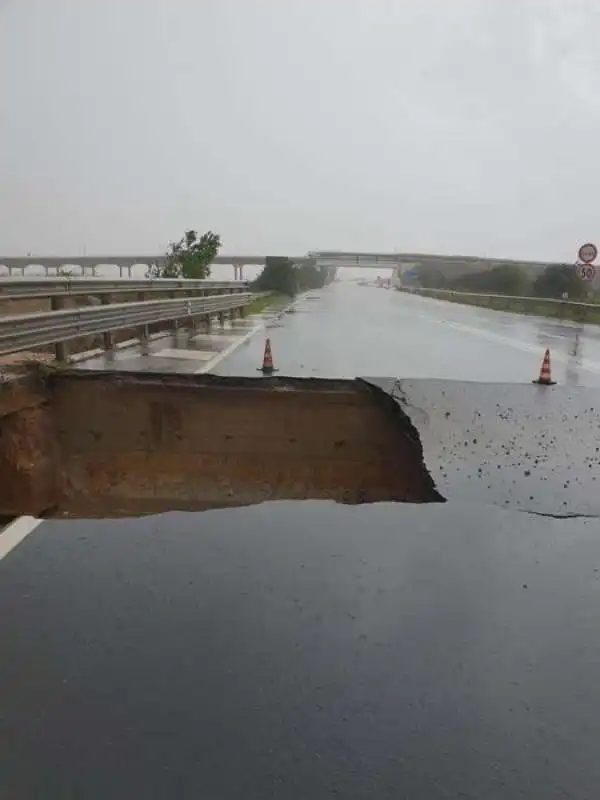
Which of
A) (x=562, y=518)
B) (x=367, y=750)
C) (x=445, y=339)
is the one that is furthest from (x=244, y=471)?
(x=445, y=339)

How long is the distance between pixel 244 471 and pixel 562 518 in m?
3.99

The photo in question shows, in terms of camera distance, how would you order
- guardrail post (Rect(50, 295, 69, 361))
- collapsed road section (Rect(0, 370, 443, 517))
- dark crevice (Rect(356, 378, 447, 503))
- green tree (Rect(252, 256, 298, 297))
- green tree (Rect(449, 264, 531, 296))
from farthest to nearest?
green tree (Rect(252, 256, 298, 297)), green tree (Rect(449, 264, 531, 296)), guardrail post (Rect(50, 295, 69, 361)), collapsed road section (Rect(0, 370, 443, 517)), dark crevice (Rect(356, 378, 447, 503))

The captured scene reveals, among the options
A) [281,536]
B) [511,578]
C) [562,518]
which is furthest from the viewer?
[562,518]

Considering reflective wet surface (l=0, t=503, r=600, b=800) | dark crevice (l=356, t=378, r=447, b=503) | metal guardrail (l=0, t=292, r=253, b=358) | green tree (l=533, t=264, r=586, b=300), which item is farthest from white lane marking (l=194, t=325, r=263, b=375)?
green tree (l=533, t=264, r=586, b=300)

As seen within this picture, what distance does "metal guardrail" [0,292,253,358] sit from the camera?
7262 millimetres

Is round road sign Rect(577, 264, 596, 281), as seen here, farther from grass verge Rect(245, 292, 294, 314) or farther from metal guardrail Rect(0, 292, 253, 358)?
metal guardrail Rect(0, 292, 253, 358)

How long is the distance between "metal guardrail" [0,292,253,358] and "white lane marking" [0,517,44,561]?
9.15 feet

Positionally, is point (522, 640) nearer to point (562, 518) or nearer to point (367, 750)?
point (367, 750)

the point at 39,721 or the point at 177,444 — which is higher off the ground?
the point at 39,721

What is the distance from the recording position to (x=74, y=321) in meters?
9.15

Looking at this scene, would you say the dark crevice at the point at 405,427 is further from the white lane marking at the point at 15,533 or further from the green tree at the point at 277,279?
the green tree at the point at 277,279

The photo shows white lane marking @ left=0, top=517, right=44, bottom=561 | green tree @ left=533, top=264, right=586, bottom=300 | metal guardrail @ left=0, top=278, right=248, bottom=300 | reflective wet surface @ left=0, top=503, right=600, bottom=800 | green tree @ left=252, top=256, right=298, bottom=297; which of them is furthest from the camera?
green tree @ left=252, top=256, right=298, bottom=297

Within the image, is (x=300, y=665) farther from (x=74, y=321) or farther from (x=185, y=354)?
(x=185, y=354)

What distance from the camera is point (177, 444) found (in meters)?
8.12
